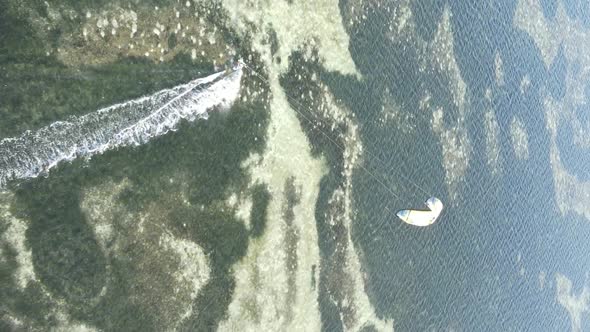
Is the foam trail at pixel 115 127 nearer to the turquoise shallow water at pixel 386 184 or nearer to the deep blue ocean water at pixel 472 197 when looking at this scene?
the turquoise shallow water at pixel 386 184

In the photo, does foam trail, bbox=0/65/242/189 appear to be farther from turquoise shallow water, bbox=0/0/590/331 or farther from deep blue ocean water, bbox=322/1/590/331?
deep blue ocean water, bbox=322/1/590/331

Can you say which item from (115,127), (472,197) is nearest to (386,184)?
(472,197)

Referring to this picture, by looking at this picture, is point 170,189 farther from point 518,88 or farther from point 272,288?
point 518,88

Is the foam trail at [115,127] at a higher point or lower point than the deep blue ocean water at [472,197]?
higher

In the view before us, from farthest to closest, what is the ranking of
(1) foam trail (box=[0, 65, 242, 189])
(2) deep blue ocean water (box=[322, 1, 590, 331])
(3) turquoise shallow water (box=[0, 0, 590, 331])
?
1. (2) deep blue ocean water (box=[322, 1, 590, 331])
2. (3) turquoise shallow water (box=[0, 0, 590, 331])
3. (1) foam trail (box=[0, 65, 242, 189])

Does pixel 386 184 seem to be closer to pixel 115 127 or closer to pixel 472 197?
pixel 472 197

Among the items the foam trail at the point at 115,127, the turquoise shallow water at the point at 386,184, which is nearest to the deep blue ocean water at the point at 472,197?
the turquoise shallow water at the point at 386,184

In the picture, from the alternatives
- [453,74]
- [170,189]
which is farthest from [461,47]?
[170,189]

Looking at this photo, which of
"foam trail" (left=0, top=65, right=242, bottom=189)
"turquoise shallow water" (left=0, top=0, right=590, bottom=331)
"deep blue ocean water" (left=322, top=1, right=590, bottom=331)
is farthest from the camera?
"deep blue ocean water" (left=322, top=1, right=590, bottom=331)

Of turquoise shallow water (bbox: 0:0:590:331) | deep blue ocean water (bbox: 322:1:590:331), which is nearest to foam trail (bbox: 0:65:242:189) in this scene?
turquoise shallow water (bbox: 0:0:590:331)
